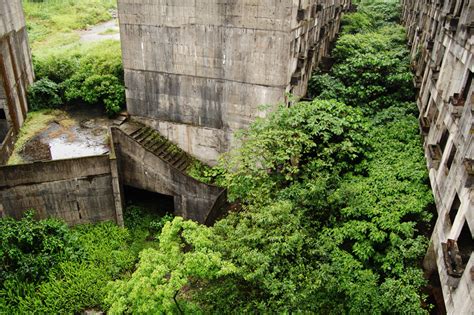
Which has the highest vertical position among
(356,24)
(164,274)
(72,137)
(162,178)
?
(356,24)

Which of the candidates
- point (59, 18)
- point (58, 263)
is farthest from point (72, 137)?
point (59, 18)

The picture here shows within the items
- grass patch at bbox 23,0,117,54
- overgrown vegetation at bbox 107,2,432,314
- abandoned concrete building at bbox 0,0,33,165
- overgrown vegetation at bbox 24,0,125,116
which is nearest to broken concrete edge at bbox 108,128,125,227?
overgrown vegetation at bbox 24,0,125,116

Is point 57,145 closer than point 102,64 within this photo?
Yes

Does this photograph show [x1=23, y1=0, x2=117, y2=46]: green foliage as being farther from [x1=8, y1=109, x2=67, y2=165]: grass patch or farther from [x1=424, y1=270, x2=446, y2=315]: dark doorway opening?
[x1=424, y1=270, x2=446, y2=315]: dark doorway opening

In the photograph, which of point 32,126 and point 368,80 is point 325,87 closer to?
point 368,80

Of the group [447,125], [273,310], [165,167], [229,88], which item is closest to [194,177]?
[165,167]

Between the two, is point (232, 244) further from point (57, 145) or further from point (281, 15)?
point (57, 145)
